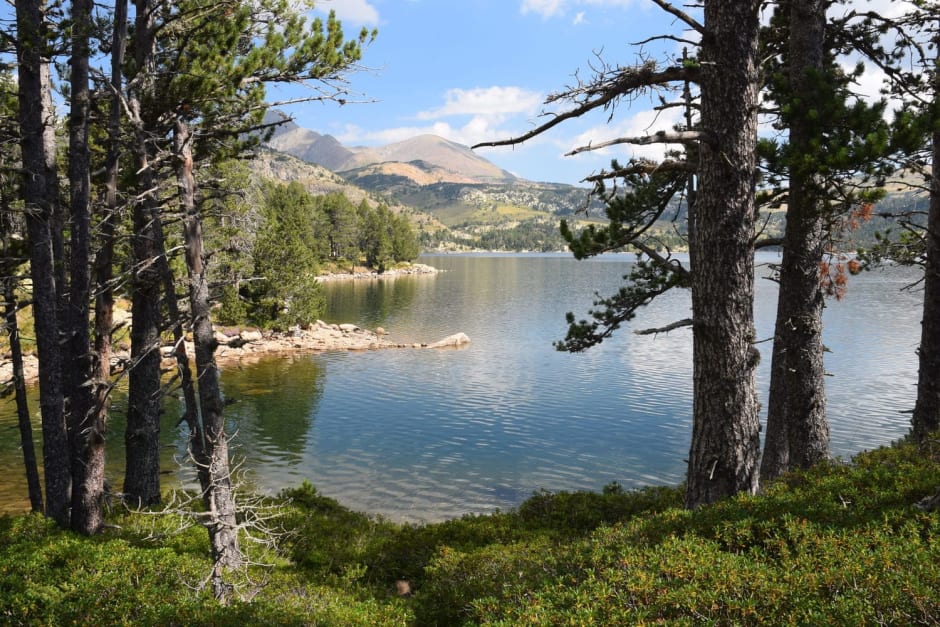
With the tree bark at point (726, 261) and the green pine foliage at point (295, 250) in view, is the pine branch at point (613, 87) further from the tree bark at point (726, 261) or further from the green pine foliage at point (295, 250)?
the green pine foliage at point (295, 250)

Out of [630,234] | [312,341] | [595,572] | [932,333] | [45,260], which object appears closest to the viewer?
[595,572]

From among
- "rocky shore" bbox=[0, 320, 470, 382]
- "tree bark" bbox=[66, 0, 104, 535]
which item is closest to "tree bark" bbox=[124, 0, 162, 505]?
"tree bark" bbox=[66, 0, 104, 535]

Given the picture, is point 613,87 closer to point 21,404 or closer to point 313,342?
point 21,404

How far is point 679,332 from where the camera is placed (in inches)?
1854

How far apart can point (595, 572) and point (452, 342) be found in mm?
38563

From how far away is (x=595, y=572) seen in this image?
5.23 m

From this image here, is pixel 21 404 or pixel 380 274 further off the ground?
pixel 380 274

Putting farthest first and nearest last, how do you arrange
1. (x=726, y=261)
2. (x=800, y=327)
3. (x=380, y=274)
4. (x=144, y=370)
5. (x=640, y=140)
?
(x=380, y=274) → (x=144, y=370) → (x=800, y=327) → (x=726, y=261) → (x=640, y=140)

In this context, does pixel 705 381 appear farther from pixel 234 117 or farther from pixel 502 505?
pixel 502 505

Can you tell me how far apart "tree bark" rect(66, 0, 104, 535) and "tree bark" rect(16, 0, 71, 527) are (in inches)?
8.8

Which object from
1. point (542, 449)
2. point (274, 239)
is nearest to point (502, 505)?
point (542, 449)

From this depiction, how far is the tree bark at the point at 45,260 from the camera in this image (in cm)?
938

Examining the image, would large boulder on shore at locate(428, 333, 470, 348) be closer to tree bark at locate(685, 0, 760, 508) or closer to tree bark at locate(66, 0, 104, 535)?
tree bark at locate(66, 0, 104, 535)

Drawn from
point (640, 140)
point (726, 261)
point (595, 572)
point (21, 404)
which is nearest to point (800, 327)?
point (726, 261)
